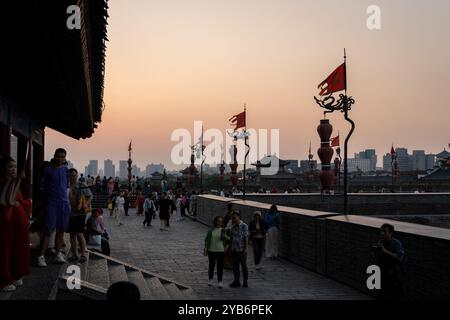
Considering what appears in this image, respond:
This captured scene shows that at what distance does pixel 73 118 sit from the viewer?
53.6 feet

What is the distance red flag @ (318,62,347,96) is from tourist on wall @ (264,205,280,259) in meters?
4.37

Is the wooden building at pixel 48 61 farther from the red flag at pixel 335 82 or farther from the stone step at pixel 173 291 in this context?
the red flag at pixel 335 82

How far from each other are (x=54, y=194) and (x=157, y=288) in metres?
3.15

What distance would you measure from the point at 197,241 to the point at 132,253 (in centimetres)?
402

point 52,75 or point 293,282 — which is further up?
point 52,75

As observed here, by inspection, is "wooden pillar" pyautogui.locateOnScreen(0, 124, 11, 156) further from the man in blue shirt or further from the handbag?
the man in blue shirt

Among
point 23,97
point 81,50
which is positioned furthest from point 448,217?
point 81,50

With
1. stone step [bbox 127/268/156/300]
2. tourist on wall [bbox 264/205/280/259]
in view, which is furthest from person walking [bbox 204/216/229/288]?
tourist on wall [bbox 264/205/280/259]

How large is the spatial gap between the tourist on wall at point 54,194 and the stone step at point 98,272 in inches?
35.7

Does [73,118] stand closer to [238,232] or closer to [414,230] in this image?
[238,232]

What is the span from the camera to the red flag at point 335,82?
17047 mm

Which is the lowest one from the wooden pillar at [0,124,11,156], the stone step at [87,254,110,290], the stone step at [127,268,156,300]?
the stone step at [127,268,156,300]

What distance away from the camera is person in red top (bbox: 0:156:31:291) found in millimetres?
5961

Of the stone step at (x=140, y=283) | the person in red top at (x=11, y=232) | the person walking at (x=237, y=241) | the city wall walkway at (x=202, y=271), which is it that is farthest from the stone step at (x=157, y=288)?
the person in red top at (x=11, y=232)
